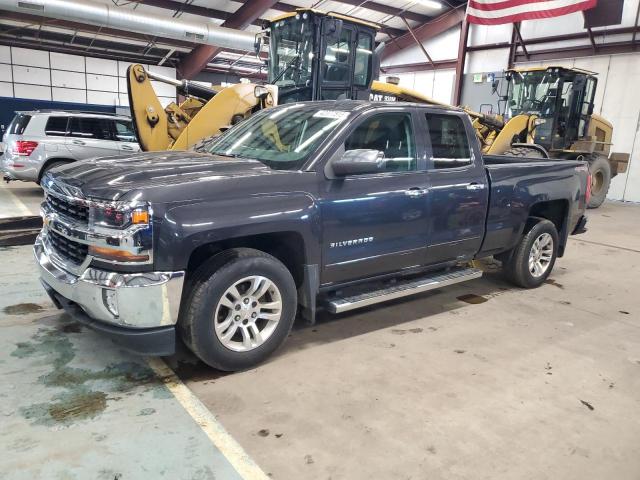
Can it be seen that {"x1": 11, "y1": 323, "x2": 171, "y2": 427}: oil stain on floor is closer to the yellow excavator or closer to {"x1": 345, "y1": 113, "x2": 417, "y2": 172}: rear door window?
{"x1": 345, "y1": 113, "x2": 417, "y2": 172}: rear door window

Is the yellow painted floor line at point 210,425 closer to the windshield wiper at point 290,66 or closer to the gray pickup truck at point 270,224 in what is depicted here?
the gray pickup truck at point 270,224

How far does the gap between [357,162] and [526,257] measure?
2728 mm

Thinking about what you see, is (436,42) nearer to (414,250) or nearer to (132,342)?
(414,250)

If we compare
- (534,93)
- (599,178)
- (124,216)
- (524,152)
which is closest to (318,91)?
(524,152)

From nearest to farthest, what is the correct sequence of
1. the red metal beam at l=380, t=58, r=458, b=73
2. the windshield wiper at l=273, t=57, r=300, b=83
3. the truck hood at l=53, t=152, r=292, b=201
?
the truck hood at l=53, t=152, r=292, b=201 < the windshield wiper at l=273, t=57, r=300, b=83 < the red metal beam at l=380, t=58, r=458, b=73

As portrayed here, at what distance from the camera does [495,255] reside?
17.3ft

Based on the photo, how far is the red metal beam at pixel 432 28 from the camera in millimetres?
18402

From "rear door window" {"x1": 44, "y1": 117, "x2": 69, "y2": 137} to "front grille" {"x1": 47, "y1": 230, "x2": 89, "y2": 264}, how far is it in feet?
23.7

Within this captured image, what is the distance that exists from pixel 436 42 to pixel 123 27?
40.5ft

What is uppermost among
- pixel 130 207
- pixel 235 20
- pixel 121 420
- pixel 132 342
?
pixel 235 20

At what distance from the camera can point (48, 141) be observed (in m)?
9.41

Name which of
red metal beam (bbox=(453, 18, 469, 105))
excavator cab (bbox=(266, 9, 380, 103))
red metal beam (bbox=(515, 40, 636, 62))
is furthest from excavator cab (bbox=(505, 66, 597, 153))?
red metal beam (bbox=(453, 18, 469, 105))

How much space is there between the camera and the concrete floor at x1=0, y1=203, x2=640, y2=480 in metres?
2.42

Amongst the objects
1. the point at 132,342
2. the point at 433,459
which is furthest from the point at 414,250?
the point at 132,342
